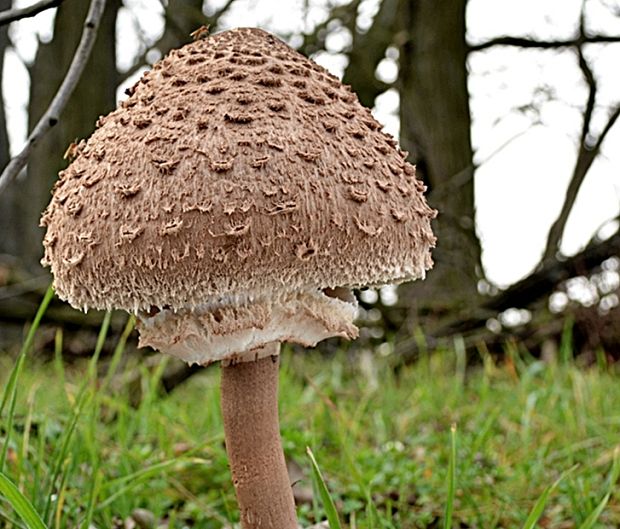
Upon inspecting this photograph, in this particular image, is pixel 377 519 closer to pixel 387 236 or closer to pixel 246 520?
pixel 246 520

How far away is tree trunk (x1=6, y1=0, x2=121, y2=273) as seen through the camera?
6926mm

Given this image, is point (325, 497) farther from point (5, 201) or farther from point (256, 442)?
point (5, 201)

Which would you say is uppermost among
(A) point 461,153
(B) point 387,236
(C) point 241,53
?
(A) point 461,153

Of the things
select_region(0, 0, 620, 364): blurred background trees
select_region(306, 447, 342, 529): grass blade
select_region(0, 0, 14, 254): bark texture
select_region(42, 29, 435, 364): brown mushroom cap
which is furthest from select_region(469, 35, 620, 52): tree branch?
select_region(0, 0, 14, 254): bark texture

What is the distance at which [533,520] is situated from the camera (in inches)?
68.7

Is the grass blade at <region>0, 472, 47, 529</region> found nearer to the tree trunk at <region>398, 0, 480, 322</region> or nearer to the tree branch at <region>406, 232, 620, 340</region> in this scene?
the tree branch at <region>406, 232, 620, 340</region>

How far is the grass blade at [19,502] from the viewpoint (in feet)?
4.94

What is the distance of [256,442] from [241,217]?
25.0 inches

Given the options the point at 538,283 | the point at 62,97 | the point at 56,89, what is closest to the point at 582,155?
the point at 538,283

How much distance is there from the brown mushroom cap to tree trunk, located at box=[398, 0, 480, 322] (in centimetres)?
467

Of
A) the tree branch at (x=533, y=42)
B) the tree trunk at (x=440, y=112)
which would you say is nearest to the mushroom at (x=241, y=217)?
the tree trunk at (x=440, y=112)

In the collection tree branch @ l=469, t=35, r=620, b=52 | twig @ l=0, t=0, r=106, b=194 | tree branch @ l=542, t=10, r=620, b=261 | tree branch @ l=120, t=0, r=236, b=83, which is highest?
tree branch @ l=120, t=0, r=236, b=83

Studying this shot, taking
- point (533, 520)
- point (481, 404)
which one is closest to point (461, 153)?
point (481, 404)

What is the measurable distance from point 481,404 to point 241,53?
2722mm
